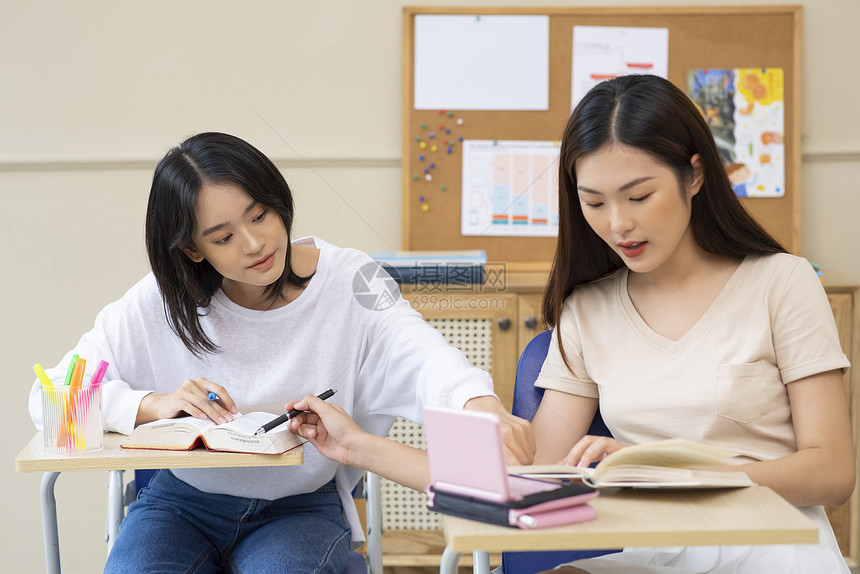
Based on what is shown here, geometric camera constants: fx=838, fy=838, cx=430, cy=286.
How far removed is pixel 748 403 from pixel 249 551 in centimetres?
78

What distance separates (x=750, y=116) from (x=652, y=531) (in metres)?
2.03

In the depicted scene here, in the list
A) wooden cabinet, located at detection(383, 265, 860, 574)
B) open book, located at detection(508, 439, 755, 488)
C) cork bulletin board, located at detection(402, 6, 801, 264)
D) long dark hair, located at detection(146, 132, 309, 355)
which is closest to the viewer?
open book, located at detection(508, 439, 755, 488)

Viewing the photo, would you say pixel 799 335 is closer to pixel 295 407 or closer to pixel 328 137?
pixel 295 407

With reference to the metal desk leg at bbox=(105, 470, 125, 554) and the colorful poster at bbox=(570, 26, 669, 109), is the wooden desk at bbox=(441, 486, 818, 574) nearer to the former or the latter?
the metal desk leg at bbox=(105, 470, 125, 554)

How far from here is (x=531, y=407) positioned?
56.1 inches

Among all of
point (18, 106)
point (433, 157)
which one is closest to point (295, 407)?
point (433, 157)

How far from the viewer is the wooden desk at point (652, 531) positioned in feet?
2.48

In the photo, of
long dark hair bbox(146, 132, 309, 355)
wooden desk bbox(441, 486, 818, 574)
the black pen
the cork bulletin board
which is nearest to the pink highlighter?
long dark hair bbox(146, 132, 309, 355)

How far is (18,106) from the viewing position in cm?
252

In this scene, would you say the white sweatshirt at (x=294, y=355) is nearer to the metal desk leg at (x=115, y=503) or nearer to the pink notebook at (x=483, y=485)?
the metal desk leg at (x=115, y=503)

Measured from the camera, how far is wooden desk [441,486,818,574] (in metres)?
0.75

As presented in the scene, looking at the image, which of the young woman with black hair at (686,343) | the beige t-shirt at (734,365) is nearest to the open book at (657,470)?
the young woman with black hair at (686,343)

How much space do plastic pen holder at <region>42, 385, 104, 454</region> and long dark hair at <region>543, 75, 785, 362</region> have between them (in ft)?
2.41

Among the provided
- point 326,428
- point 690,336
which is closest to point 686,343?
point 690,336
